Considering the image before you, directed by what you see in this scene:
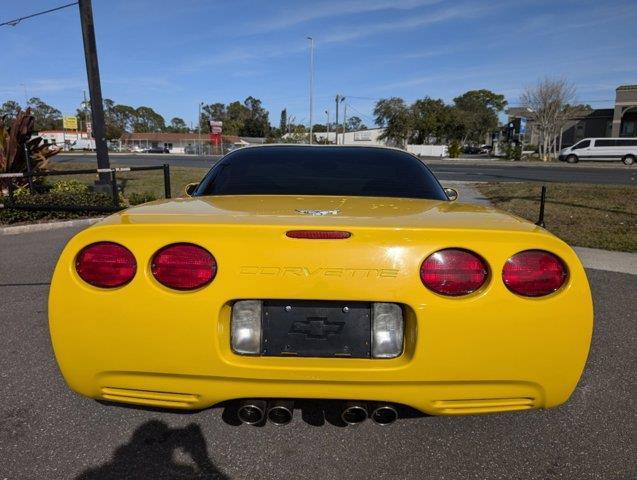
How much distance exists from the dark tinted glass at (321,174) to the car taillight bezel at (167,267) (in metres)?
1.09

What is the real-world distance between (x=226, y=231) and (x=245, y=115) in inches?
5135

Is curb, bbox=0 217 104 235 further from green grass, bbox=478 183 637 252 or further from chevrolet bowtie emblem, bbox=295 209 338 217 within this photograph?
green grass, bbox=478 183 637 252

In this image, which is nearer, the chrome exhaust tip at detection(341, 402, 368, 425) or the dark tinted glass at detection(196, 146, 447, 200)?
the chrome exhaust tip at detection(341, 402, 368, 425)

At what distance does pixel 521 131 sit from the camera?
54000 mm

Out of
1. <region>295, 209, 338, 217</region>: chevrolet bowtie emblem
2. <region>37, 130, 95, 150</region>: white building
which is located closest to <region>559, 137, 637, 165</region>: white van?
<region>295, 209, 338, 217</region>: chevrolet bowtie emblem

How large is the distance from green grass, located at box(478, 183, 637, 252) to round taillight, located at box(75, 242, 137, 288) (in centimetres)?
692

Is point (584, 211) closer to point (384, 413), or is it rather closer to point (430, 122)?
point (384, 413)

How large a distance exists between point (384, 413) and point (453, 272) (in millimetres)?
607

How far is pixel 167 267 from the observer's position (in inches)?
70.3

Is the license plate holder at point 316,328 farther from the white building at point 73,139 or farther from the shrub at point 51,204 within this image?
the white building at point 73,139

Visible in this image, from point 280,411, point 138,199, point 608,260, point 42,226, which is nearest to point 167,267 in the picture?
point 280,411

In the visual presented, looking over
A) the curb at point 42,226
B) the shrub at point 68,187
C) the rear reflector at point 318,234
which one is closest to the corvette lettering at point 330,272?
the rear reflector at point 318,234

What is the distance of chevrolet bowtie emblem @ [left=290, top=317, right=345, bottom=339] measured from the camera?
1.79 meters

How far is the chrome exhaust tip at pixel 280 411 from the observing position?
181 centimetres
